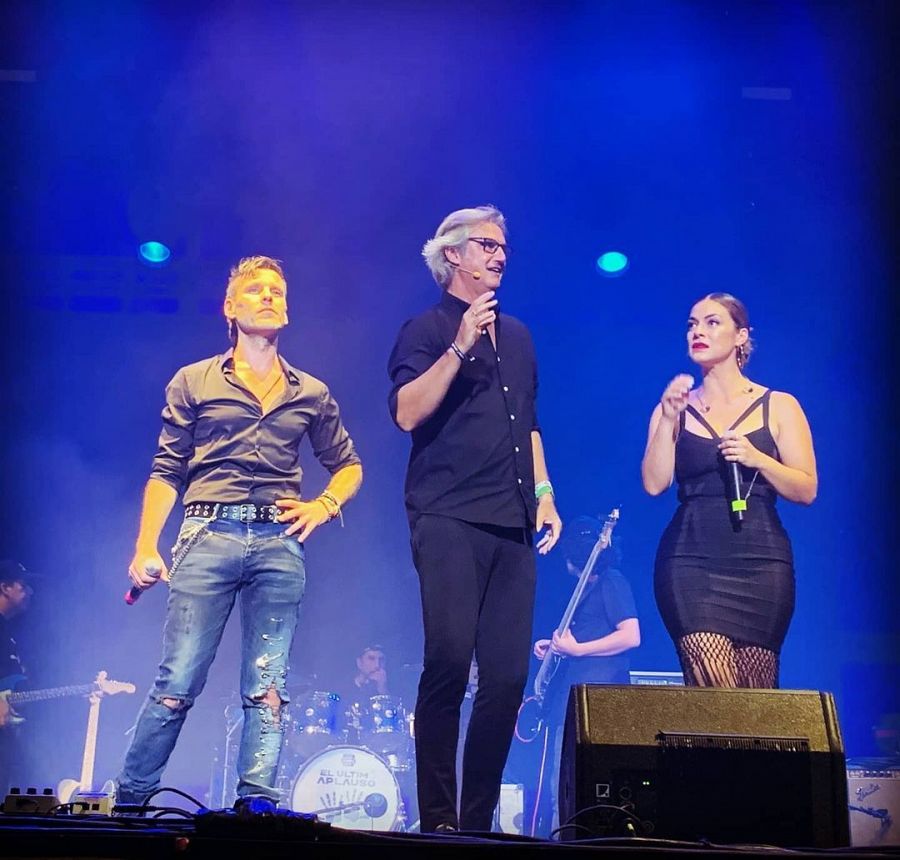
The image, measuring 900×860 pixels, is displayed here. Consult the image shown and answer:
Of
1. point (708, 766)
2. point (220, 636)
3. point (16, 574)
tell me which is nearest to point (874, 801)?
point (708, 766)

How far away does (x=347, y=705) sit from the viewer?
342 centimetres

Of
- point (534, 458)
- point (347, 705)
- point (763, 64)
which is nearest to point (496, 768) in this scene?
point (347, 705)

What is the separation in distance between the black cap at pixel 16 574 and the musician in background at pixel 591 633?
167cm

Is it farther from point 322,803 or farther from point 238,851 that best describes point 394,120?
point 238,851

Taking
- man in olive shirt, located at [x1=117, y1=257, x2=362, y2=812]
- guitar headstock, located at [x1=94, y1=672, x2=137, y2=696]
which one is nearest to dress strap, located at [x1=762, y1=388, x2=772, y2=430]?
man in olive shirt, located at [x1=117, y1=257, x2=362, y2=812]

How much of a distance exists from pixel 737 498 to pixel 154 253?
7.31 ft

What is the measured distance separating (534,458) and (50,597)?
65.6 inches

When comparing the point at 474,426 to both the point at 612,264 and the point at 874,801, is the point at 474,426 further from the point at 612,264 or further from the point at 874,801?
the point at 874,801

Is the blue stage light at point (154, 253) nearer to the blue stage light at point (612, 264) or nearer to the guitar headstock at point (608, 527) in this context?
A: the blue stage light at point (612, 264)

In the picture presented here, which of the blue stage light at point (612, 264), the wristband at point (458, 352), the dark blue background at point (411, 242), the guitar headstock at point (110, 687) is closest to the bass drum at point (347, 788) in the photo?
the dark blue background at point (411, 242)

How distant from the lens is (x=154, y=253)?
3.90 metres

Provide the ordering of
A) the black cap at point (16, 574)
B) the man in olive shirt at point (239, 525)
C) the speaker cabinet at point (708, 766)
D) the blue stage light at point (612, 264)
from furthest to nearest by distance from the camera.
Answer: the blue stage light at point (612, 264)
the black cap at point (16, 574)
the man in olive shirt at point (239, 525)
the speaker cabinet at point (708, 766)

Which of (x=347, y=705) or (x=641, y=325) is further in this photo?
(x=641, y=325)

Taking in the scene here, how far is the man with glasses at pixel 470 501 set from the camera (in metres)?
3.25
